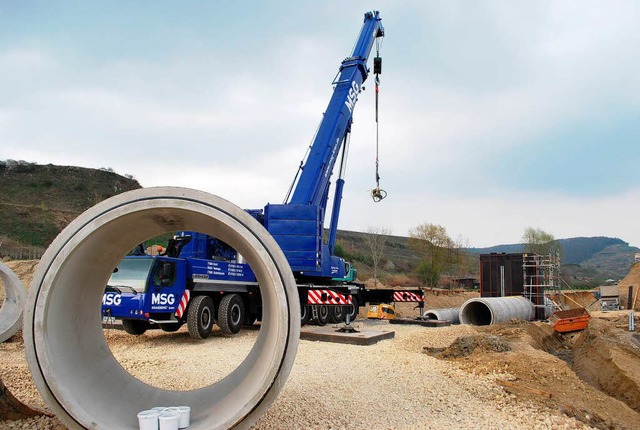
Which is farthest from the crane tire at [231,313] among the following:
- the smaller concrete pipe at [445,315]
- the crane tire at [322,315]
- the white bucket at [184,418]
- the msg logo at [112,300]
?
the smaller concrete pipe at [445,315]

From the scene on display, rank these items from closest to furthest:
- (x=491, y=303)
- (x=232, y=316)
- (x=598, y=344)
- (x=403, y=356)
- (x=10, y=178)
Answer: (x=403, y=356)
(x=598, y=344)
(x=232, y=316)
(x=491, y=303)
(x=10, y=178)

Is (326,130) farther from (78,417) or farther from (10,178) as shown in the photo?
(10,178)

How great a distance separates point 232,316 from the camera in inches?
394

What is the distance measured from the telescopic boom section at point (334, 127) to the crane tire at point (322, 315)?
2.81m

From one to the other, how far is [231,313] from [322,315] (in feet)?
12.2

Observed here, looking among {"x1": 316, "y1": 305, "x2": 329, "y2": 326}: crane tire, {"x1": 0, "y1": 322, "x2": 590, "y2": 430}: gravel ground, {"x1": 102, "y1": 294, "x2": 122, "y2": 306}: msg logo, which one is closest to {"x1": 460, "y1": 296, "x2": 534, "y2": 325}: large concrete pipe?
{"x1": 316, "y1": 305, "x2": 329, "y2": 326}: crane tire

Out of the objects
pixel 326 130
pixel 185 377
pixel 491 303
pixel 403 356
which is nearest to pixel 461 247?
pixel 491 303

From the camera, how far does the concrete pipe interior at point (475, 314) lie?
595 inches

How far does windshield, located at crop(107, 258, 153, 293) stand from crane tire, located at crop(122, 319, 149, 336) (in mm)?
1409

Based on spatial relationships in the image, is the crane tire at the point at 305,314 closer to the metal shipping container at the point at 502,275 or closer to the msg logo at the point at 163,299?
the msg logo at the point at 163,299

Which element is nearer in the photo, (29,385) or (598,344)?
(29,385)

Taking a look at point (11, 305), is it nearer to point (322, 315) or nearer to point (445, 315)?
point (322, 315)

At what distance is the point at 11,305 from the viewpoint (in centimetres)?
982

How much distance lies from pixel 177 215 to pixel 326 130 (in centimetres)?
869
